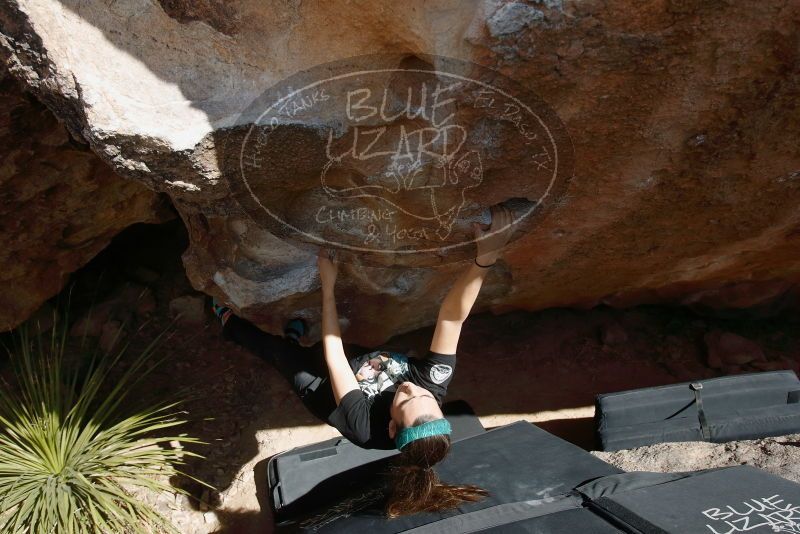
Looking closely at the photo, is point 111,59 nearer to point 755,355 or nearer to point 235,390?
point 235,390

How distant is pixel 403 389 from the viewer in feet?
5.99

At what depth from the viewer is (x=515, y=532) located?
1.80 meters

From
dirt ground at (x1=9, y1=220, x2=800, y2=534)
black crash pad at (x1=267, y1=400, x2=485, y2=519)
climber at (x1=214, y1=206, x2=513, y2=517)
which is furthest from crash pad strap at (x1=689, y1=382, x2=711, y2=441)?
climber at (x1=214, y1=206, x2=513, y2=517)

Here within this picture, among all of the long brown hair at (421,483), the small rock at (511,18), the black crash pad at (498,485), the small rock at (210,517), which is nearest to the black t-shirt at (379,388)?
the long brown hair at (421,483)

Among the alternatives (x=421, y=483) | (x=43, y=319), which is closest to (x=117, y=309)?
(x=43, y=319)

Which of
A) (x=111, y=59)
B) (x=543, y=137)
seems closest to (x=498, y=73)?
(x=543, y=137)

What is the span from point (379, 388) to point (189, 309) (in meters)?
1.85

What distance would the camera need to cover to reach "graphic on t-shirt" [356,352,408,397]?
6.81 feet

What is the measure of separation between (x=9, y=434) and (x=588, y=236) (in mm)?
2850

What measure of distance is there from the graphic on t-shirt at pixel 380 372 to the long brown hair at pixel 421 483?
269mm

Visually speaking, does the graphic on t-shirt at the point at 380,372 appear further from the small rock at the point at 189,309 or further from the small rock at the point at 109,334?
the small rock at the point at 109,334

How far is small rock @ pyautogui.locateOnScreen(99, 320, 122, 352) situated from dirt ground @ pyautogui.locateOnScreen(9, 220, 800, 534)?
9 cm

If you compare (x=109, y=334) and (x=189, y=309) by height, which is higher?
(x=189, y=309)

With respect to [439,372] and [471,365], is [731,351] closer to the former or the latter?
[471,365]
